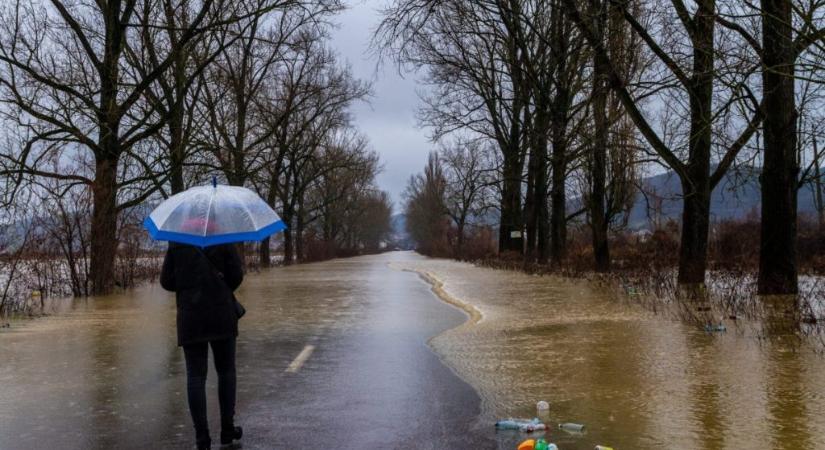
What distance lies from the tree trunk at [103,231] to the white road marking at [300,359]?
36.7 ft

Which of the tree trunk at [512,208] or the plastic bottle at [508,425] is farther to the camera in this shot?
the tree trunk at [512,208]

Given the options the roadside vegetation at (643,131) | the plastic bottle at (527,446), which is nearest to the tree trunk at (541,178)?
the roadside vegetation at (643,131)

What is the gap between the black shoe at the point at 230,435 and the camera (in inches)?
220

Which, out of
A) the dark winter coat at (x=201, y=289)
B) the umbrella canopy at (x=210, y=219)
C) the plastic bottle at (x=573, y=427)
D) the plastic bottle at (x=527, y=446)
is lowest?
the plastic bottle at (x=573, y=427)

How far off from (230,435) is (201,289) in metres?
1.08

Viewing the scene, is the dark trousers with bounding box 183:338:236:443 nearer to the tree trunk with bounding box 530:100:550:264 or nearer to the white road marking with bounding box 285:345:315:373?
the white road marking with bounding box 285:345:315:373

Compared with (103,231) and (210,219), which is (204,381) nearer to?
(210,219)

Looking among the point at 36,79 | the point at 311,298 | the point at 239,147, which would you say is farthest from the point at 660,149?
the point at 239,147

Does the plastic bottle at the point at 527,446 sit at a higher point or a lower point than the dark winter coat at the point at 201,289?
lower

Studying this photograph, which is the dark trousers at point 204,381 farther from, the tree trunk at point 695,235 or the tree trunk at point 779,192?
the tree trunk at point 695,235

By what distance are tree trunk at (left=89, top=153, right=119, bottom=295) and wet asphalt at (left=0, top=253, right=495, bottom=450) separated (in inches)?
231

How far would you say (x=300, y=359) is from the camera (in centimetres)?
942

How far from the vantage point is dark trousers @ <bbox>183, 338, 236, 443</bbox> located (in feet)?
17.9

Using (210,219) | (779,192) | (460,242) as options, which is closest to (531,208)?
(779,192)
